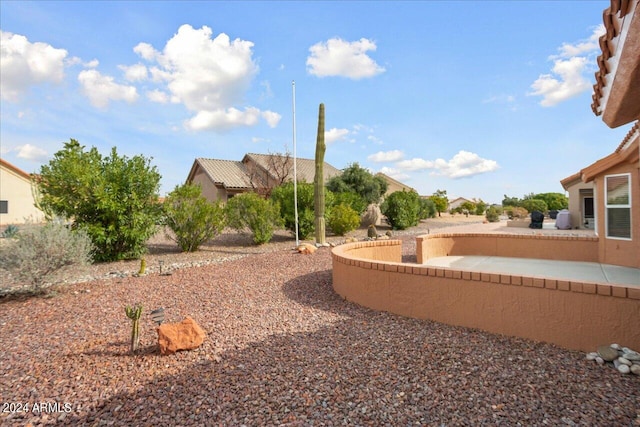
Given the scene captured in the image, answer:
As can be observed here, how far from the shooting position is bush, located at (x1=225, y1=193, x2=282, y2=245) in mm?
12586

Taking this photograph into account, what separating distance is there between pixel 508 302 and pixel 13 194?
3061 centimetres

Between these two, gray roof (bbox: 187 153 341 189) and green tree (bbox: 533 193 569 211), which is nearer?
gray roof (bbox: 187 153 341 189)

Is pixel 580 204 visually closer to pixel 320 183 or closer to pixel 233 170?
pixel 320 183

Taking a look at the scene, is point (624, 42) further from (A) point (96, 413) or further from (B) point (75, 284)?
(B) point (75, 284)

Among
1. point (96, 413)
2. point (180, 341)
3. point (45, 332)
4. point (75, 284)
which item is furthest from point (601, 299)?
point (75, 284)

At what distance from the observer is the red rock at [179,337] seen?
12.3 ft

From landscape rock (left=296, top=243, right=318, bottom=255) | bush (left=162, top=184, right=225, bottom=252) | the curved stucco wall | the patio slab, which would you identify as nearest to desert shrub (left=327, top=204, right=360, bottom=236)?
landscape rock (left=296, top=243, right=318, bottom=255)

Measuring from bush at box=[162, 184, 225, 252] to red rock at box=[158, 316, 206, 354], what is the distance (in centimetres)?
754

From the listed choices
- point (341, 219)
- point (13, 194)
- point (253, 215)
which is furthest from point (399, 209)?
point (13, 194)

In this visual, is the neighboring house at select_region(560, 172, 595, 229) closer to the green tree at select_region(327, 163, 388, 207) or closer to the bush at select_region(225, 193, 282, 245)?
the green tree at select_region(327, 163, 388, 207)

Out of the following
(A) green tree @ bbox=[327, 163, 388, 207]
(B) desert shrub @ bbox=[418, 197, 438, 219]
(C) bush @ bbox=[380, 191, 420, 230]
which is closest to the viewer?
(C) bush @ bbox=[380, 191, 420, 230]

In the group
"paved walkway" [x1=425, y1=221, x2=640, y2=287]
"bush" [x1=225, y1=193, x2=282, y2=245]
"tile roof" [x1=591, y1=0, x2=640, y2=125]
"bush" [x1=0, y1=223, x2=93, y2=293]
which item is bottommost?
"paved walkway" [x1=425, y1=221, x2=640, y2=287]

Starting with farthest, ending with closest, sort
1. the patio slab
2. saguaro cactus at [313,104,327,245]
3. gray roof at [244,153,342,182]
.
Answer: gray roof at [244,153,342,182], saguaro cactus at [313,104,327,245], the patio slab

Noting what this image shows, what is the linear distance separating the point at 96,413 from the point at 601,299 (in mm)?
4965
